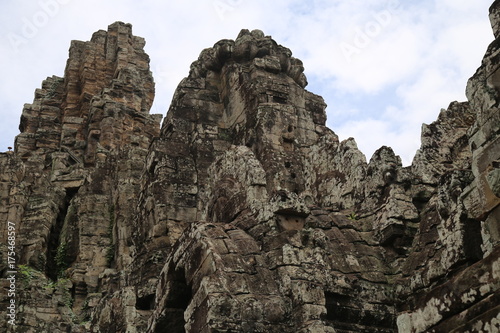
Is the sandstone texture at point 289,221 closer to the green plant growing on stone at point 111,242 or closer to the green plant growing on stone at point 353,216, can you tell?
the green plant growing on stone at point 353,216

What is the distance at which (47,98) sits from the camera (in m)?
55.9

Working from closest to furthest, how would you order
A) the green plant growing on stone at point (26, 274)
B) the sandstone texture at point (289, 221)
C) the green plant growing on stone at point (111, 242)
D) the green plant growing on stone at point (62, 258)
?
the sandstone texture at point (289, 221) → the green plant growing on stone at point (26, 274) → the green plant growing on stone at point (111, 242) → the green plant growing on stone at point (62, 258)

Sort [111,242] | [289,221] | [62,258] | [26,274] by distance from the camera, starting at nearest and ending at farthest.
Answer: [289,221]
[26,274]
[111,242]
[62,258]

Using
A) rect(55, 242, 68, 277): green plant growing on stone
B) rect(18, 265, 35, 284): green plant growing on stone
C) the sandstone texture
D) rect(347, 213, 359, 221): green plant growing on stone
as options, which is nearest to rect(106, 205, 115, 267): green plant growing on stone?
rect(55, 242, 68, 277): green plant growing on stone

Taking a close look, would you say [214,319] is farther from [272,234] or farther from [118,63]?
[118,63]

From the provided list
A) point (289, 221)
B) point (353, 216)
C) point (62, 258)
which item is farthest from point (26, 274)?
point (289, 221)

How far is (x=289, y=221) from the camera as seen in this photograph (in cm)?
998

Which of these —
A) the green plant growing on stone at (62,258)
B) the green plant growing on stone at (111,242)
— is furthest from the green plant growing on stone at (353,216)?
the green plant growing on stone at (62,258)

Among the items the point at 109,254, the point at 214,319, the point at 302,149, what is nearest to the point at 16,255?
the point at 109,254

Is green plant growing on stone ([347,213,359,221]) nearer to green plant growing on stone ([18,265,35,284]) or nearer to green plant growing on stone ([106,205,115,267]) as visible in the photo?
green plant growing on stone ([18,265,35,284])

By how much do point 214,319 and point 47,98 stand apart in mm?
50461

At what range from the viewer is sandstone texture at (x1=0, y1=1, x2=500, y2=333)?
17.9 feet

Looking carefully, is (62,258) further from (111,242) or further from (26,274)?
(26,274)

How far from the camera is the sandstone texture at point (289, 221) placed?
5.47 meters
